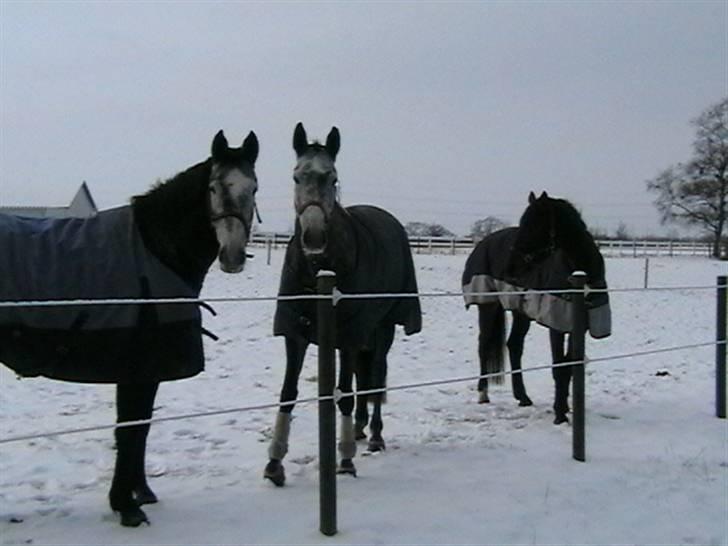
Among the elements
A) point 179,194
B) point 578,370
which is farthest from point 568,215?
point 179,194

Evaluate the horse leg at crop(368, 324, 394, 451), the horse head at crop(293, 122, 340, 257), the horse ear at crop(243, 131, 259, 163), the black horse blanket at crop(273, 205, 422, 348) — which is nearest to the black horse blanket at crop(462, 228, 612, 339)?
the black horse blanket at crop(273, 205, 422, 348)

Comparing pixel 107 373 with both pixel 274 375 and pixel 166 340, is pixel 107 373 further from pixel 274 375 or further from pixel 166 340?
pixel 274 375

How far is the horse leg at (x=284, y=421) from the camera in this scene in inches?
155

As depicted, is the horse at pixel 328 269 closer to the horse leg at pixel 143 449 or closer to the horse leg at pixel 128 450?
the horse leg at pixel 143 449

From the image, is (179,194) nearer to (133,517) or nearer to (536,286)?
(133,517)

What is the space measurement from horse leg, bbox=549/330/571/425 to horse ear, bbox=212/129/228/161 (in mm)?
3218

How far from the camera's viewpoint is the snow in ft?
10.9

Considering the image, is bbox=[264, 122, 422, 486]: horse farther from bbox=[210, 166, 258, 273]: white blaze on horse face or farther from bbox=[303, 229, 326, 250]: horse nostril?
bbox=[210, 166, 258, 273]: white blaze on horse face

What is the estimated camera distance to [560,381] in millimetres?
5734

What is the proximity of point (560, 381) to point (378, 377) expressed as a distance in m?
1.64

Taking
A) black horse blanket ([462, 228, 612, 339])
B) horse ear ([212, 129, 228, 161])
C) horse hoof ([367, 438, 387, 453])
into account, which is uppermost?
horse ear ([212, 129, 228, 161])

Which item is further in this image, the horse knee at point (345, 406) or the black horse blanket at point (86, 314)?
the horse knee at point (345, 406)

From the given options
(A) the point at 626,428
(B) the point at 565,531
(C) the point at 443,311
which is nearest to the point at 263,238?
(C) the point at 443,311

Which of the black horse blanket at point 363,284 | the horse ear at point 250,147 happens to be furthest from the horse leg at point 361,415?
the horse ear at point 250,147
